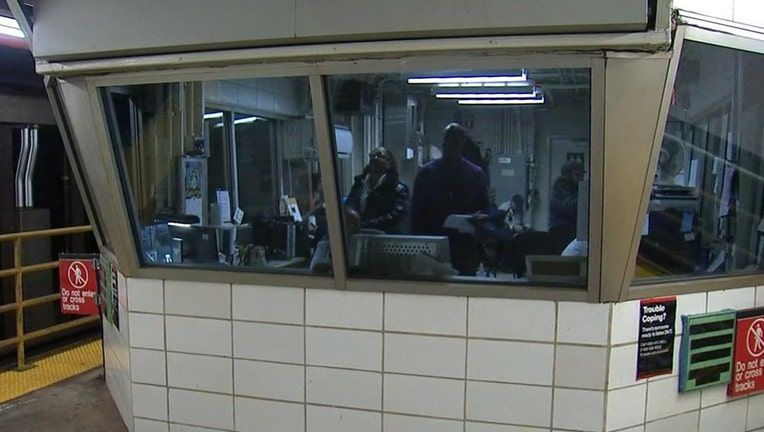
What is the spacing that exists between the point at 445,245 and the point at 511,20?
3.46ft

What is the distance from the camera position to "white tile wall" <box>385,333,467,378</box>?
2709 mm

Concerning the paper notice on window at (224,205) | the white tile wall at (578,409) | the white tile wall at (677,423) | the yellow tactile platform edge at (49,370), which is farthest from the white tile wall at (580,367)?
the yellow tactile platform edge at (49,370)

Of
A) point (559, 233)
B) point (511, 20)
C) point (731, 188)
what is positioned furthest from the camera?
point (731, 188)

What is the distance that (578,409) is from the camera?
2.61m

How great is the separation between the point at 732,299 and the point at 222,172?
266 centimetres

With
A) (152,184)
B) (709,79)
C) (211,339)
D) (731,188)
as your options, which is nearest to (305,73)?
(152,184)

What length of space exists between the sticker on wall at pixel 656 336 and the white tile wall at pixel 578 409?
244 millimetres

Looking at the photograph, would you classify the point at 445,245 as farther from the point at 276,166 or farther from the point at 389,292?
the point at 276,166

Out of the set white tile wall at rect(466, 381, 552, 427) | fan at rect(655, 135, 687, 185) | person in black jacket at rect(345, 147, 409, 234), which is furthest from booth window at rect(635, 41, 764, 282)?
person in black jacket at rect(345, 147, 409, 234)

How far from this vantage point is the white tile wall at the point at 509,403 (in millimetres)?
2643

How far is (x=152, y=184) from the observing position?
320 cm

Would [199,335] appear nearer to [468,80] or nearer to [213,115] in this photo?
[213,115]

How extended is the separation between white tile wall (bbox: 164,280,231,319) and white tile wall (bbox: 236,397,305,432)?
48 centimetres

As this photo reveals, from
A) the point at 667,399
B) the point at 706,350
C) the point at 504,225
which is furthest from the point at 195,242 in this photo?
the point at 706,350
